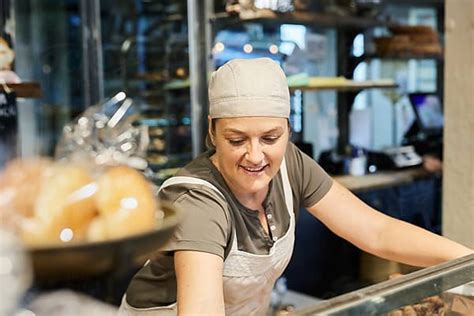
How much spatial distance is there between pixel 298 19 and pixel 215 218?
7.96 ft

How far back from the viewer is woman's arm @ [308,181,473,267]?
4.90 ft

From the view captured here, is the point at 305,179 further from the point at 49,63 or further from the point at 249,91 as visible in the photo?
the point at 49,63

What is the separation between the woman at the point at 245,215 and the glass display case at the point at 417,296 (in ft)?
0.85

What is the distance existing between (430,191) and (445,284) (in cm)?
310

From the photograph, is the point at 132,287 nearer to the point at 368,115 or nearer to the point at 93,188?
the point at 93,188

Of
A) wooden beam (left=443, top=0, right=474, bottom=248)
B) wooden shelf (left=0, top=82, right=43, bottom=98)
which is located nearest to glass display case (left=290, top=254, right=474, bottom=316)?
wooden beam (left=443, top=0, right=474, bottom=248)

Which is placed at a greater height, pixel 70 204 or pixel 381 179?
pixel 70 204

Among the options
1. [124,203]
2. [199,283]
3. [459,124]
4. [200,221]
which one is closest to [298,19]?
[459,124]

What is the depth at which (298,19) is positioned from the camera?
11.4ft

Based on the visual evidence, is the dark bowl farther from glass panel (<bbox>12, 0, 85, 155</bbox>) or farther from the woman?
glass panel (<bbox>12, 0, 85, 155</bbox>)

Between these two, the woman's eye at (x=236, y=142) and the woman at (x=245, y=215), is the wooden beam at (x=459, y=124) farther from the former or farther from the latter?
the woman's eye at (x=236, y=142)

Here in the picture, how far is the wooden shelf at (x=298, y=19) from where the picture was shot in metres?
3.26

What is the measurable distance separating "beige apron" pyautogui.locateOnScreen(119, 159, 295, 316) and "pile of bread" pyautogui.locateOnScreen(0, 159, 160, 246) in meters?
0.69

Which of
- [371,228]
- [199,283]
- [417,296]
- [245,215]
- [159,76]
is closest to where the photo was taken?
[417,296]
